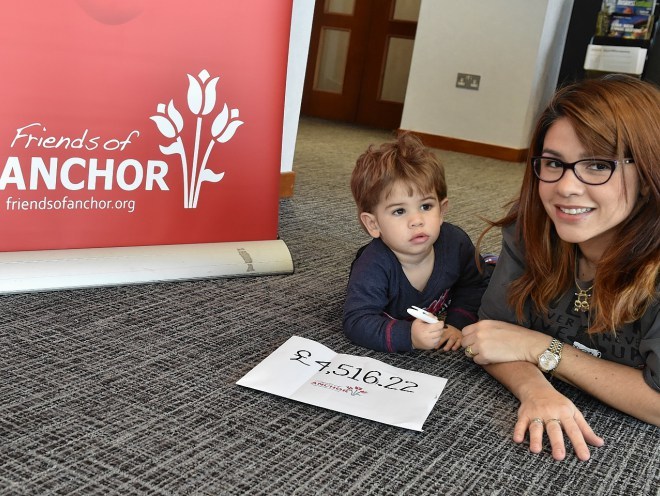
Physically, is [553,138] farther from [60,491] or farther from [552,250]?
[60,491]

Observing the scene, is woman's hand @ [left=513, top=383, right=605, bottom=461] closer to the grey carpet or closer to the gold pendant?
the grey carpet

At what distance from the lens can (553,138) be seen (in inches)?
47.7

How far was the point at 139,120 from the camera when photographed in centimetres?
180

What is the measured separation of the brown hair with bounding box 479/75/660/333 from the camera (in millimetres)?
1129

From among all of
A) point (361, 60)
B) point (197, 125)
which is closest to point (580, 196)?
point (197, 125)

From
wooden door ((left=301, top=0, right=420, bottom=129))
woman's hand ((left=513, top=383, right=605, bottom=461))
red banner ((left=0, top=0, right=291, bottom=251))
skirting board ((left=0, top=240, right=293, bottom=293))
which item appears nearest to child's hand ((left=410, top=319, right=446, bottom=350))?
woman's hand ((left=513, top=383, right=605, bottom=461))

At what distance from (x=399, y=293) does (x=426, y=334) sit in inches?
8.0

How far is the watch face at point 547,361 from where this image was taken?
133 centimetres

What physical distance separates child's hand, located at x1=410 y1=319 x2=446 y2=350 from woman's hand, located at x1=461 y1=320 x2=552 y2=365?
6 centimetres

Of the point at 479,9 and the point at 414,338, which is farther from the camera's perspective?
the point at 479,9

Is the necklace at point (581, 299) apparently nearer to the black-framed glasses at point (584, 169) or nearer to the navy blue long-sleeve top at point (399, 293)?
the black-framed glasses at point (584, 169)

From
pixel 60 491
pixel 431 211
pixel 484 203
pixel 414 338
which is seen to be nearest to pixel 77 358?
pixel 60 491

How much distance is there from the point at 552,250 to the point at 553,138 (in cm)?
23

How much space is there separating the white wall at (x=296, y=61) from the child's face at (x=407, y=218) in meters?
1.16
